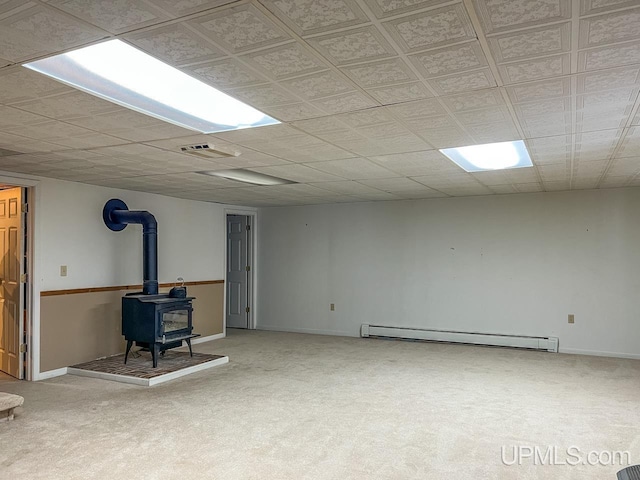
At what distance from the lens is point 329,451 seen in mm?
3020

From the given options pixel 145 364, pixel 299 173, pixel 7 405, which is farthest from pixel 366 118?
pixel 145 364

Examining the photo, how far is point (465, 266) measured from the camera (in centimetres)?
662

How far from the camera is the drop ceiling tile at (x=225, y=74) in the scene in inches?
78.1

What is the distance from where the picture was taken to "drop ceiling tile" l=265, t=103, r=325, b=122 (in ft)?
8.33

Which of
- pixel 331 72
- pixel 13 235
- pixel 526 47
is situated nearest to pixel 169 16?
pixel 331 72

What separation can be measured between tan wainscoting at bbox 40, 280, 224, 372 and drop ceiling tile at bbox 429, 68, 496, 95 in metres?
4.50

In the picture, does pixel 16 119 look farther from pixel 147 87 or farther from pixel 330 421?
pixel 330 421

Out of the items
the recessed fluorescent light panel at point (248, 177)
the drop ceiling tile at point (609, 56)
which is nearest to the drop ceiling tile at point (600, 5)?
the drop ceiling tile at point (609, 56)

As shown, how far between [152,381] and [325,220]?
3867 mm

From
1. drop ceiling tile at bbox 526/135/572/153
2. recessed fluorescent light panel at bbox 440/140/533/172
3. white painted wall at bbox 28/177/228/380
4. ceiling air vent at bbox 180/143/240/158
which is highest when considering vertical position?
recessed fluorescent light panel at bbox 440/140/533/172

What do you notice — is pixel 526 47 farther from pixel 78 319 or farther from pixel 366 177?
pixel 78 319

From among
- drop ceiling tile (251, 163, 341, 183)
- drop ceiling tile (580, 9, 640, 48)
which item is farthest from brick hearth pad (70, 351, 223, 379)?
drop ceiling tile (580, 9, 640, 48)

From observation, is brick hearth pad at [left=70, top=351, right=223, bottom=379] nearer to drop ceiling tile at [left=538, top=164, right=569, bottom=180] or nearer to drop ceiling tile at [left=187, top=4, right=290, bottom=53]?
drop ceiling tile at [left=187, top=4, right=290, bottom=53]

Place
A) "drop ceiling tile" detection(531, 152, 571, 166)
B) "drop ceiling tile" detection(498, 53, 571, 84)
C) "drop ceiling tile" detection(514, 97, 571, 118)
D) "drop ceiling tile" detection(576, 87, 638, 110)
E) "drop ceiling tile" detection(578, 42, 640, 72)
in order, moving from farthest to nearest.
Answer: "drop ceiling tile" detection(531, 152, 571, 166)
"drop ceiling tile" detection(514, 97, 571, 118)
"drop ceiling tile" detection(576, 87, 638, 110)
"drop ceiling tile" detection(498, 53, 571, 84)
"drop ceiling tile" detection(578, 42, 640, 72)
